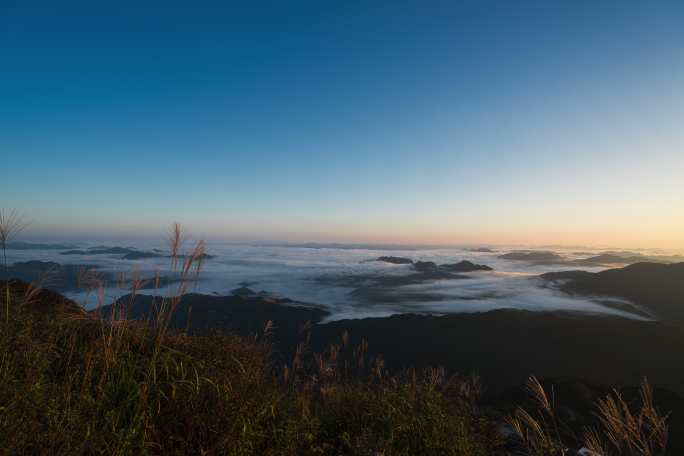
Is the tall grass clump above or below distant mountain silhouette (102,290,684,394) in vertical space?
above

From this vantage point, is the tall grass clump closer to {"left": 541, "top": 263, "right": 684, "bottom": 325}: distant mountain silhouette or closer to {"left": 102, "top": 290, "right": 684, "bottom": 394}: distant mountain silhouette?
{"left": 102, "top": 290, "right": 684, "bottom": 394}: distant mountain silhouette

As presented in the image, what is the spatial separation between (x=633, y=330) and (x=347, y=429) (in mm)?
62224

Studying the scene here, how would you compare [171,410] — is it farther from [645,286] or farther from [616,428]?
[645,286]

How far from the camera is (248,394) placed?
10.6 ft

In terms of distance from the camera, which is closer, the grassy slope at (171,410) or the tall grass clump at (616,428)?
the tall grass clump at (616,428)

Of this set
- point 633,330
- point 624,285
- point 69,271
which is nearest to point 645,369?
point 633,330

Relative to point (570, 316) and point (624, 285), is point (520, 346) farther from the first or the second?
point (624, 285)

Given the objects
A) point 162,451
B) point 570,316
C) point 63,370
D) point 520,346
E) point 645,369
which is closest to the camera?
point 162,451

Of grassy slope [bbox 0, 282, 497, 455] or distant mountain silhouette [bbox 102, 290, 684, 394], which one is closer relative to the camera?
grassy slope [bbox 0, 282, 497, 455]

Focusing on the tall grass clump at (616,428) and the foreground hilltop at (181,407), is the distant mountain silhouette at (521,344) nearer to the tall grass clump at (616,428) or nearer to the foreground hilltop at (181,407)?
the foreground hilltop at (181,407)

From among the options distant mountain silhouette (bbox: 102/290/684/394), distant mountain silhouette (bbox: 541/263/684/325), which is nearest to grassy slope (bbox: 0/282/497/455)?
distant mountain silhouette (bbox: 102/290/684/394)

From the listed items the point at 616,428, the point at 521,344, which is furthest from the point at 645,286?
the point at 616,428

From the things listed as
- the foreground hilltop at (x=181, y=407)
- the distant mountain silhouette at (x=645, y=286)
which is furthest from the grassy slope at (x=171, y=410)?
the distant mountain silhouette at (x=645, y=286)

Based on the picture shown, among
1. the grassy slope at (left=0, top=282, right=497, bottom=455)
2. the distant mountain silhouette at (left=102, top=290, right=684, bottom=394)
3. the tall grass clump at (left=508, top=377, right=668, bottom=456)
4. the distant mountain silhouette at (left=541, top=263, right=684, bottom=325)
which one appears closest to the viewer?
the tall grass clump at (left=508, top=377, right=668, bottom=456)
